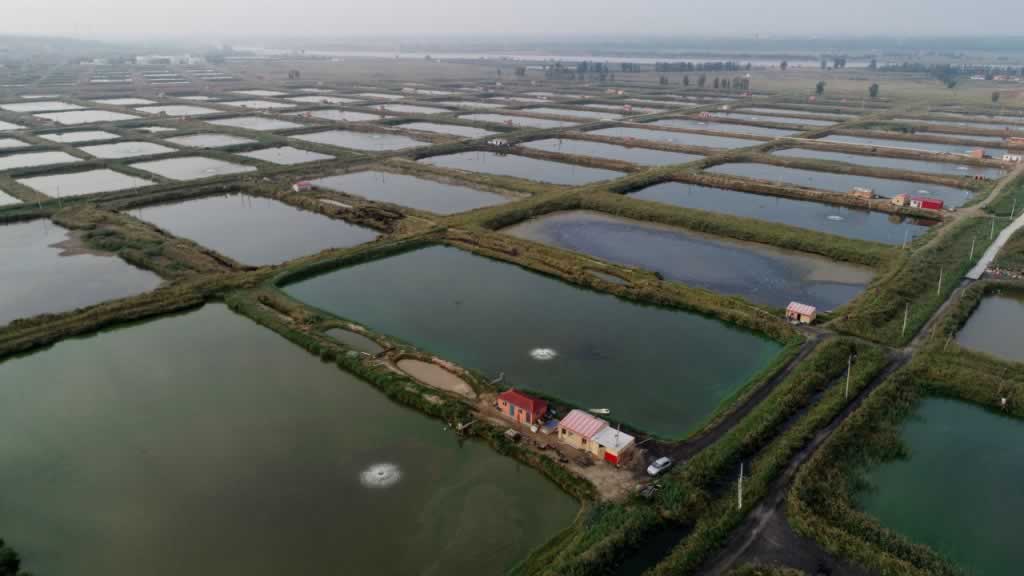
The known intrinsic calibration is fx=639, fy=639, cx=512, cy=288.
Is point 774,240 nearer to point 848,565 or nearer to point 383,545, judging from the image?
point 848,565

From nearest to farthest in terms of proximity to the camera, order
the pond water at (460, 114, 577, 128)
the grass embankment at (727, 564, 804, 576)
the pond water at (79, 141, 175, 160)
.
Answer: the grass embankment at (727, 564, 804, 576), the pond water at (79, 141, 175, 160), the pond water at (460, 114, 577, 128)

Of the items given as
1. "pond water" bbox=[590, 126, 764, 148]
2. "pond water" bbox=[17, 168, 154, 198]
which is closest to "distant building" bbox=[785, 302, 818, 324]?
"pond water" bbox=[590, 126, 764, 148]

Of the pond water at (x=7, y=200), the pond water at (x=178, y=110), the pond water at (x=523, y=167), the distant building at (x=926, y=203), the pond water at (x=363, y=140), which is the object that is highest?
the pond water at (x=178, y=110)

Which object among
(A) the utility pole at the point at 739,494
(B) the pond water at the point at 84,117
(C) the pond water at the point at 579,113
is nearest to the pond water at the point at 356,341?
(A) the utility pole at the point at 739,494

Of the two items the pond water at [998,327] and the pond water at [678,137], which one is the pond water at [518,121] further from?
the pond water at [998,327]

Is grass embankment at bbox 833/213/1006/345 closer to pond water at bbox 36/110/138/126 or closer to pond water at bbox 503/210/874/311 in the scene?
pond water at bbox 503/210/874/311

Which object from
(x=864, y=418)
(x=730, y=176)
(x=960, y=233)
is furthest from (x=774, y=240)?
(x=864, y=418)

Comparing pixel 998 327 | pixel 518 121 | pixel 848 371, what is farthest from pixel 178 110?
pixel 998 327
